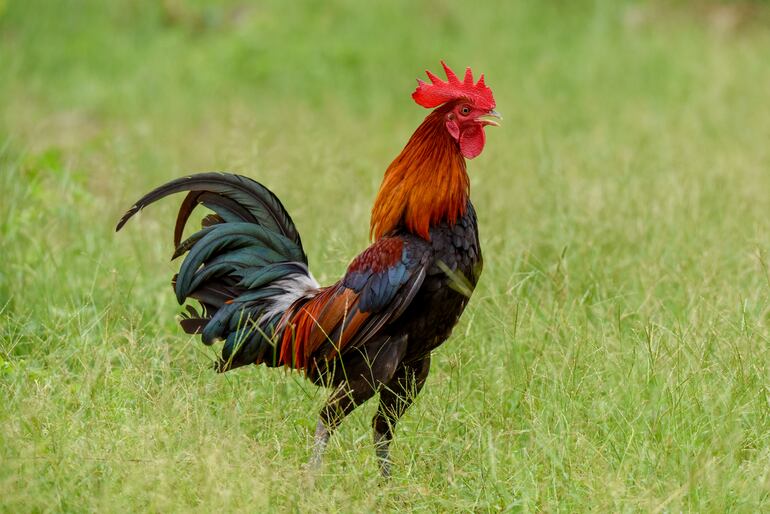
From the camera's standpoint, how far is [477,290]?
492cm

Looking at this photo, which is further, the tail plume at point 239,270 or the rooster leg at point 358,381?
the tail plume at point 239,270

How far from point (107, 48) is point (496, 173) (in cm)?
575

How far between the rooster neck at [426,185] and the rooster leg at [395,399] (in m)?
0.51

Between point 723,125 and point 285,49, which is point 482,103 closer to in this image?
point 723,125

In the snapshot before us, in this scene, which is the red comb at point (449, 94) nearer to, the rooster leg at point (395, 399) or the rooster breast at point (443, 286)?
the rooster breast at point (443, 286)

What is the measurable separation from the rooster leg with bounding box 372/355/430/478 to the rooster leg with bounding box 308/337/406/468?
113 millimetres

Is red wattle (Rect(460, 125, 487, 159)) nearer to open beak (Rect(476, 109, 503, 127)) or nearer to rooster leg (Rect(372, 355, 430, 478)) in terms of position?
open beak (Rect(476, 109, 503, 127))

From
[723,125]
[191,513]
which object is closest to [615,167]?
[723,125]

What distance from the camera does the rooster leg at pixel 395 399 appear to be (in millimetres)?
3924

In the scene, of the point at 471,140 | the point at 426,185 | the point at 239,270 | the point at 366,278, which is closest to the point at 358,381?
the point at 366,278

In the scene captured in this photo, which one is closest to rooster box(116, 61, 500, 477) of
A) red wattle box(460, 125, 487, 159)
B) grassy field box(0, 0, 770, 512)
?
red wattle box(460, 125, 487, 159)

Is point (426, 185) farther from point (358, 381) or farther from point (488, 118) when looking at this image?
point (358, 381)

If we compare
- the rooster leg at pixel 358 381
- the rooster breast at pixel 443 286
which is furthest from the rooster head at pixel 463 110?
the rooster leg at pixel 358 381

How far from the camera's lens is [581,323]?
4367 mm
